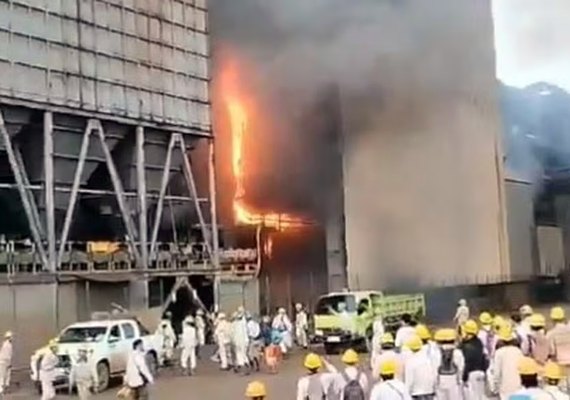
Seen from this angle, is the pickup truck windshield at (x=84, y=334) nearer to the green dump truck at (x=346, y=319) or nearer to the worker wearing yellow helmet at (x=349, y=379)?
the green dump truck at (x=346, y=319)

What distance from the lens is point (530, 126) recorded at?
160 ft

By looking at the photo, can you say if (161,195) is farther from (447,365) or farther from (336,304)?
(447,365)

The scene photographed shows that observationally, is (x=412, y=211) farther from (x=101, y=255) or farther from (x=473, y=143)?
(x=101, y=255)

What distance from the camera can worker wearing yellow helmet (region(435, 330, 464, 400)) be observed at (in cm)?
1213

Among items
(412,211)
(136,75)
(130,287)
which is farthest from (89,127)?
(412,211)

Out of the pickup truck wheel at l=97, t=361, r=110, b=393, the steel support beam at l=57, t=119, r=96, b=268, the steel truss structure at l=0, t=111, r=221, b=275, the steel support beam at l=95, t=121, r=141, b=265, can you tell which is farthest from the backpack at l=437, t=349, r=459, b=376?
the steel support beam at l=95, t=121, r=141, b=265

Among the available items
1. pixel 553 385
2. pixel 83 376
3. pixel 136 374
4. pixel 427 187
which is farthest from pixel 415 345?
pixel 427 187

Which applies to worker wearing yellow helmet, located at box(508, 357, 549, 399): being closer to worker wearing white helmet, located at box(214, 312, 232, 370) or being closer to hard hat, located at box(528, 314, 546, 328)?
hard hat, located at box(528, 314, 546, 328)

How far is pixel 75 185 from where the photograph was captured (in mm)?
31406

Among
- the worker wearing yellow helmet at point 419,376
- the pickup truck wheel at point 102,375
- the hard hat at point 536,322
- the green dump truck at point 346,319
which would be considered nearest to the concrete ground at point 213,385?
the pickup truck wheel at point 102,375

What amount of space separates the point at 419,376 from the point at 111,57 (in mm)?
→ 22920

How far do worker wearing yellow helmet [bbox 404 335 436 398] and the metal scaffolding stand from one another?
19076mm

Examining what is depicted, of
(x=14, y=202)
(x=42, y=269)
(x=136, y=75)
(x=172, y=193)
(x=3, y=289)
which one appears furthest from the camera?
(x=172, y=193)

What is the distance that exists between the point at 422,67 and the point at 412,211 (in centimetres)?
1010
